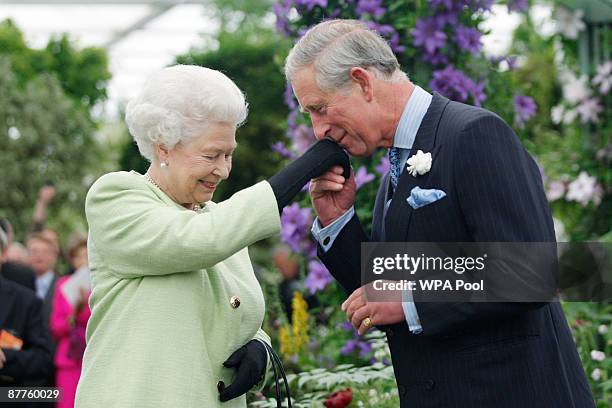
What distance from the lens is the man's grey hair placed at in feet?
8.25

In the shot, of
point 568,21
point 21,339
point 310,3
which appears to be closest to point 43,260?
point 21,339

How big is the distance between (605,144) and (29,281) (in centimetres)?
412

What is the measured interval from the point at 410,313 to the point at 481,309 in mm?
177

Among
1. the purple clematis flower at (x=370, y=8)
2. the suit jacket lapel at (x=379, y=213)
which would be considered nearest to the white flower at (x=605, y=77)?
the purple clematis flower at (x=370, y=8)

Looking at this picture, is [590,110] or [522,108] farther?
[590,110]

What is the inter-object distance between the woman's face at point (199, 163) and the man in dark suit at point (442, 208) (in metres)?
0.29

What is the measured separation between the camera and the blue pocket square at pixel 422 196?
2.38m

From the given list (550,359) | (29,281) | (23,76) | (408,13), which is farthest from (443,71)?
(23,76)

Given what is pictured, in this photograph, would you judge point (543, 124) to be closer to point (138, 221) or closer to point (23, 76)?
point (138, 221)

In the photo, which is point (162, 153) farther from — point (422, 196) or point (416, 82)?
point (416, 82)

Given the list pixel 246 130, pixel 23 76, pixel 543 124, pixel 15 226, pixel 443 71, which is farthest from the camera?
pixel 23 76

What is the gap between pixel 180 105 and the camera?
2.35 meters

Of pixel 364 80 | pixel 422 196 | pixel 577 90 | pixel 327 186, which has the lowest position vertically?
pixel 422 196

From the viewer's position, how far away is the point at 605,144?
23.4ft
